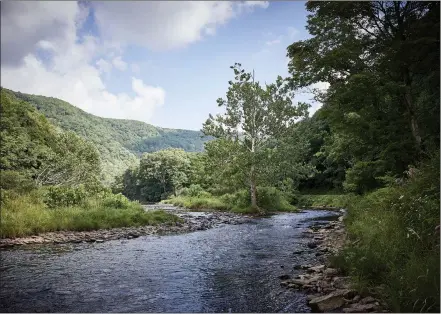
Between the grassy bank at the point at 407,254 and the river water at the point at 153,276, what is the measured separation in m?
1.31

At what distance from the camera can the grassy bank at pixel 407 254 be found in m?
4.12

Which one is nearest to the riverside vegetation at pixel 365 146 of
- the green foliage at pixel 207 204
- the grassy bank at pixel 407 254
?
the grassy bank at pixel 407 254

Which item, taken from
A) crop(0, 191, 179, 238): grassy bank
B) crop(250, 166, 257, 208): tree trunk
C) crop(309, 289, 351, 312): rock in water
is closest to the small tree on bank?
crop(250, 166, 257, 208): tree trunk

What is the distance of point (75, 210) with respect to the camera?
16.6m

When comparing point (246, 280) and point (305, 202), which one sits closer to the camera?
point (246, 280)

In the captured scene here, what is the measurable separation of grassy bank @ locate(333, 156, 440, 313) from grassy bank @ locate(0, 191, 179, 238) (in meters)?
12.3

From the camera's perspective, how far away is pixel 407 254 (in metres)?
5.39

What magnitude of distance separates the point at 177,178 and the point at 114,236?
59.0 metres

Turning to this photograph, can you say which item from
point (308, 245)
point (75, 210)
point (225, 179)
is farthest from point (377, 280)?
point (225, 179)

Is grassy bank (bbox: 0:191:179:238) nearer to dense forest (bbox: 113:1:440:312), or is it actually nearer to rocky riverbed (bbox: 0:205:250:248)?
rocky riverbed (bbox: 0:205:250:248)

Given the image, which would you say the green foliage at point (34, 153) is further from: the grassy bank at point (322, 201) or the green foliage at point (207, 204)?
the grassy bank at point (322, 201)

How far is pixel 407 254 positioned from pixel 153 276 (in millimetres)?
5412

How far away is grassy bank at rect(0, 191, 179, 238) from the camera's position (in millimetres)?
12742

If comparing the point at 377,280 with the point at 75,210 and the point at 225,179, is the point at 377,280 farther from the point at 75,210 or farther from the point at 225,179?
the point at 225,179
